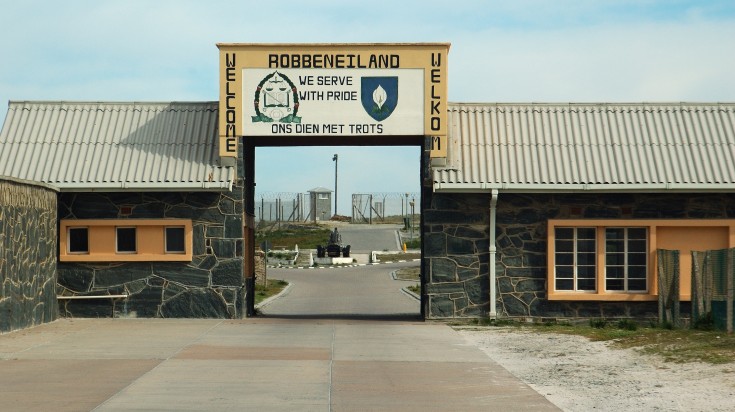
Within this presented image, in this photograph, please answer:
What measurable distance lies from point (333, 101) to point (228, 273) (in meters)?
4.35

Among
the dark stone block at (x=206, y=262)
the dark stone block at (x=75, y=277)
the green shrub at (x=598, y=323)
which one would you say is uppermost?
the dark stone block at (x=206, y=262)

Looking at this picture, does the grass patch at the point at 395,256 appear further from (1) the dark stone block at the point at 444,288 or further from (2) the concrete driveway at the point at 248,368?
(2) the concrete driveway at the point at 248,368

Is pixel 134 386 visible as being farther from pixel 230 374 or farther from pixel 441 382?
pixel 441 382

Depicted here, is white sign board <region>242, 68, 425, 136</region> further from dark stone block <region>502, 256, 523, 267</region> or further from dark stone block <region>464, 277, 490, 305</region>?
dark stone block <region>464, 277, 490, 305</region>

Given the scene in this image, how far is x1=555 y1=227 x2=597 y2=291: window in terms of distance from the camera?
23.0m

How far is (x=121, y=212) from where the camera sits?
23.2 m

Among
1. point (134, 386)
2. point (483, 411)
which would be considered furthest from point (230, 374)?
point (483, 411)

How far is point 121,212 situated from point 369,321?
5.95m

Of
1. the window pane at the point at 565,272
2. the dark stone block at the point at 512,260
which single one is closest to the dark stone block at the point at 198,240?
the dark stone block at the point at 512,260

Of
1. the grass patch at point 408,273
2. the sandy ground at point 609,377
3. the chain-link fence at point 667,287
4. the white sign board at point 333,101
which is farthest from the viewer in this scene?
the grass patch at point 408,273

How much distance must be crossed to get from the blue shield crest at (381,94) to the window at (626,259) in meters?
5.36

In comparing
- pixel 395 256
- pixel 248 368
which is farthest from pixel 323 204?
pixel 248 368

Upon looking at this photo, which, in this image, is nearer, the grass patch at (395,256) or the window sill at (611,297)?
the window sill at (611,297)

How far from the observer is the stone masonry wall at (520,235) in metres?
22.9
